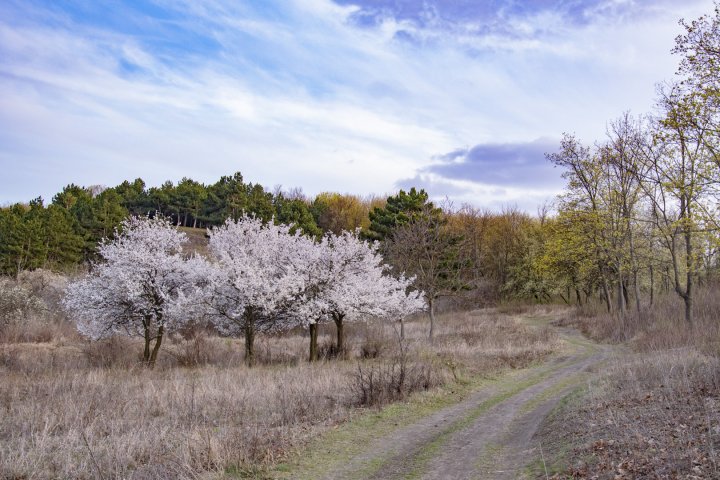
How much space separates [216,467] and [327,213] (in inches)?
2785

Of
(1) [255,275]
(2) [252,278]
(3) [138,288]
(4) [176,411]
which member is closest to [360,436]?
(4) [176,411]

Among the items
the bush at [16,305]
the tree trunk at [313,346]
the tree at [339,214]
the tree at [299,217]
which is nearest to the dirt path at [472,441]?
the tree trunk at [313,346]

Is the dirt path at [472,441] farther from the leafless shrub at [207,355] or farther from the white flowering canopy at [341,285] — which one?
the leafless shrub at [207,355]

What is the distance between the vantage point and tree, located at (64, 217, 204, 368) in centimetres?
2133

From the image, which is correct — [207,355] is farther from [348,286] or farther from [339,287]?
[348,286]

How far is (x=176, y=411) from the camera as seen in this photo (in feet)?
36.7

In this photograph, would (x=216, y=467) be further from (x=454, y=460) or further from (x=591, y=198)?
(x=591, y=198)

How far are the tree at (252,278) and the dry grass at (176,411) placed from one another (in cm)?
181

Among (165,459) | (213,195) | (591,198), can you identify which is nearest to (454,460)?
(165,459)

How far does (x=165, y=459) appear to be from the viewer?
300 inches

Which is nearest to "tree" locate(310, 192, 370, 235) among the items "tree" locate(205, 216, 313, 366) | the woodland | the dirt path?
the woodland

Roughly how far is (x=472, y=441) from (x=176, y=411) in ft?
21.2

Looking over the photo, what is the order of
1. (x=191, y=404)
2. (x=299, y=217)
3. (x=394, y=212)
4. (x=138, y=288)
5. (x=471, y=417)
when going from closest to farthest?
(x=191, y=404) < (x=471, y=417) < (x=138, y=288) < (x=394, y=212) < (x=299, y=217)

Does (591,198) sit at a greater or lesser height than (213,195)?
lesser
